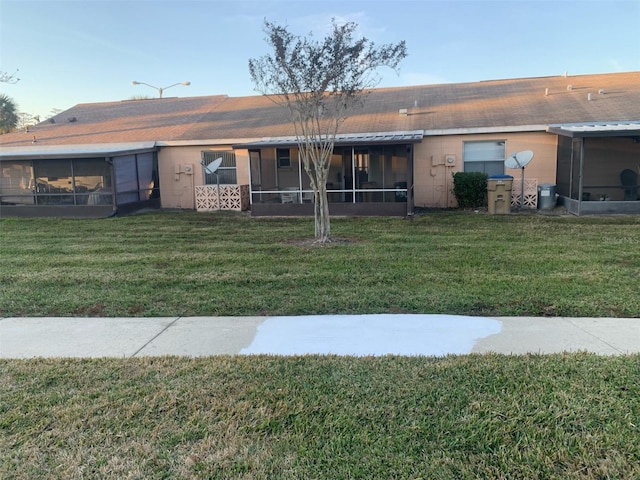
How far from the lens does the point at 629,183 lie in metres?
15.6

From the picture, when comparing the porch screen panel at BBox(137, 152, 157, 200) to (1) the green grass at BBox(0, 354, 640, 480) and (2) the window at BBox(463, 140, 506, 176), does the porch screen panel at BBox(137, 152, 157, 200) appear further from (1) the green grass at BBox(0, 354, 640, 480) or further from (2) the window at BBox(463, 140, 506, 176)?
(1) the green grass at BBox(0, 354, 640, 480)

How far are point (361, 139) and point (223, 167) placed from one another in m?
5.87

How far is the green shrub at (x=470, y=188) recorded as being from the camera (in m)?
15.3

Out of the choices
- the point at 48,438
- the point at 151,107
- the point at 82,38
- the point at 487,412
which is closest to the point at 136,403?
the point at 48,438

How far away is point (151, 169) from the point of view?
62.0 ft

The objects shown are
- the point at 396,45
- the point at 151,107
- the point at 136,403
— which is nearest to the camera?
the point at 136,403

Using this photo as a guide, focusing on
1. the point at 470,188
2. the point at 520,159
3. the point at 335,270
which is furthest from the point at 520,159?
the point at 335,270

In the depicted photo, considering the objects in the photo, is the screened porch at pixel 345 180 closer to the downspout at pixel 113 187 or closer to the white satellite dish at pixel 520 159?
the white satellite dish at pixel 520 159

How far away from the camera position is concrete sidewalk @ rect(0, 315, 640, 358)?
439 cm

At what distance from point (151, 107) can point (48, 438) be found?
23731 mm

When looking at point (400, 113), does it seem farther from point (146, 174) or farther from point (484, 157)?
point (146, 174)

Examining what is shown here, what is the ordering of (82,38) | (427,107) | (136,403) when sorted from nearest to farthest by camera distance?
(136,403)
(427,107)
(82,38)

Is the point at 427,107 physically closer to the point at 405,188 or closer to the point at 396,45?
the point at 405,188

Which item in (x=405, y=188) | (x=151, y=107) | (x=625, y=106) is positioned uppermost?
(x=151, y=107)
